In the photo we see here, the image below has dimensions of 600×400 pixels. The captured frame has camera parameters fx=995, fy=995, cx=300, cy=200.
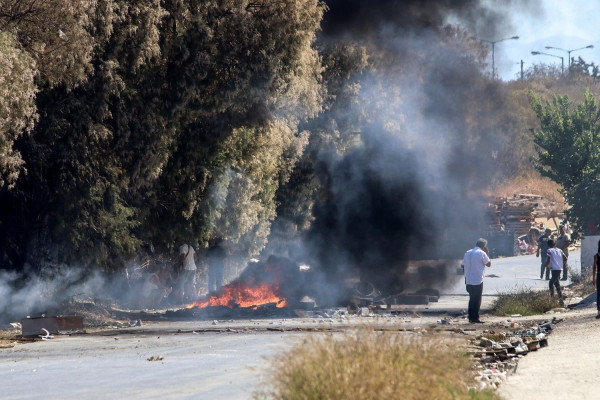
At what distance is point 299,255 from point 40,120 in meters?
16.9

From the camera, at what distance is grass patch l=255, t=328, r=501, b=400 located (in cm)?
692

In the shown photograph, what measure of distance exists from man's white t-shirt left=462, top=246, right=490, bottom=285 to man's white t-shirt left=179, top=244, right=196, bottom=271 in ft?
35.1

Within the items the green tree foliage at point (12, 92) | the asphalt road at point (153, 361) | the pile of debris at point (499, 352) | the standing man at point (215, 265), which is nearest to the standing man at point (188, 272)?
the standing man at point (215, 265)

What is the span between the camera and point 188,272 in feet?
99.5

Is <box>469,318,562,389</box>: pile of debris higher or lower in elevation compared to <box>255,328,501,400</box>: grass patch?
lower

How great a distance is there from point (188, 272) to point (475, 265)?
12203mm

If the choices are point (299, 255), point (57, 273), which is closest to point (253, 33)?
point (57, 273)

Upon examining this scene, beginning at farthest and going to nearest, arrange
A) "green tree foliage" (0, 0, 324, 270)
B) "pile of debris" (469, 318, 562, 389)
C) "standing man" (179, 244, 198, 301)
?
"standing man" (179, 244, 198, 301), "green tree foliage" (0, 0, 324, 270), "pile of debris" (469, 318, 562, 389)

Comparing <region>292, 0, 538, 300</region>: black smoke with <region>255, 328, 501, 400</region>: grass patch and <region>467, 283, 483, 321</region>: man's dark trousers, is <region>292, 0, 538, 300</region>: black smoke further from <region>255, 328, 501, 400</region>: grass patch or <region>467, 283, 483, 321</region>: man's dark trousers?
<region>255, 328, 501, 400</region>: grass patch

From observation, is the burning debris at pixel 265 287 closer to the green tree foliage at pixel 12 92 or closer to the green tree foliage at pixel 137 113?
the green tree foliage at pixel 137 113

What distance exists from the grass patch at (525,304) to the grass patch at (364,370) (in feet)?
49.5

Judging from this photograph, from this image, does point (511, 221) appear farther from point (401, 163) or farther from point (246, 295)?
point (246, 295)

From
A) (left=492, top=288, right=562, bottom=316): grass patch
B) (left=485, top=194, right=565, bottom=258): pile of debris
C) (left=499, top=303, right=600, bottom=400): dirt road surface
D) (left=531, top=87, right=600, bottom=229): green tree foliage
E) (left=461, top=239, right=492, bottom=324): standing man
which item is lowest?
(left=499, top=303, right=600, bottom=400): dirt road surface

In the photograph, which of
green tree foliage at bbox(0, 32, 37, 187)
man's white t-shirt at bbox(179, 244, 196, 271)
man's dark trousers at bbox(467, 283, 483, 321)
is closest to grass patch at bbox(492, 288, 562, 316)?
man's dark trousers at bbox(467, 283, 483, 321)
